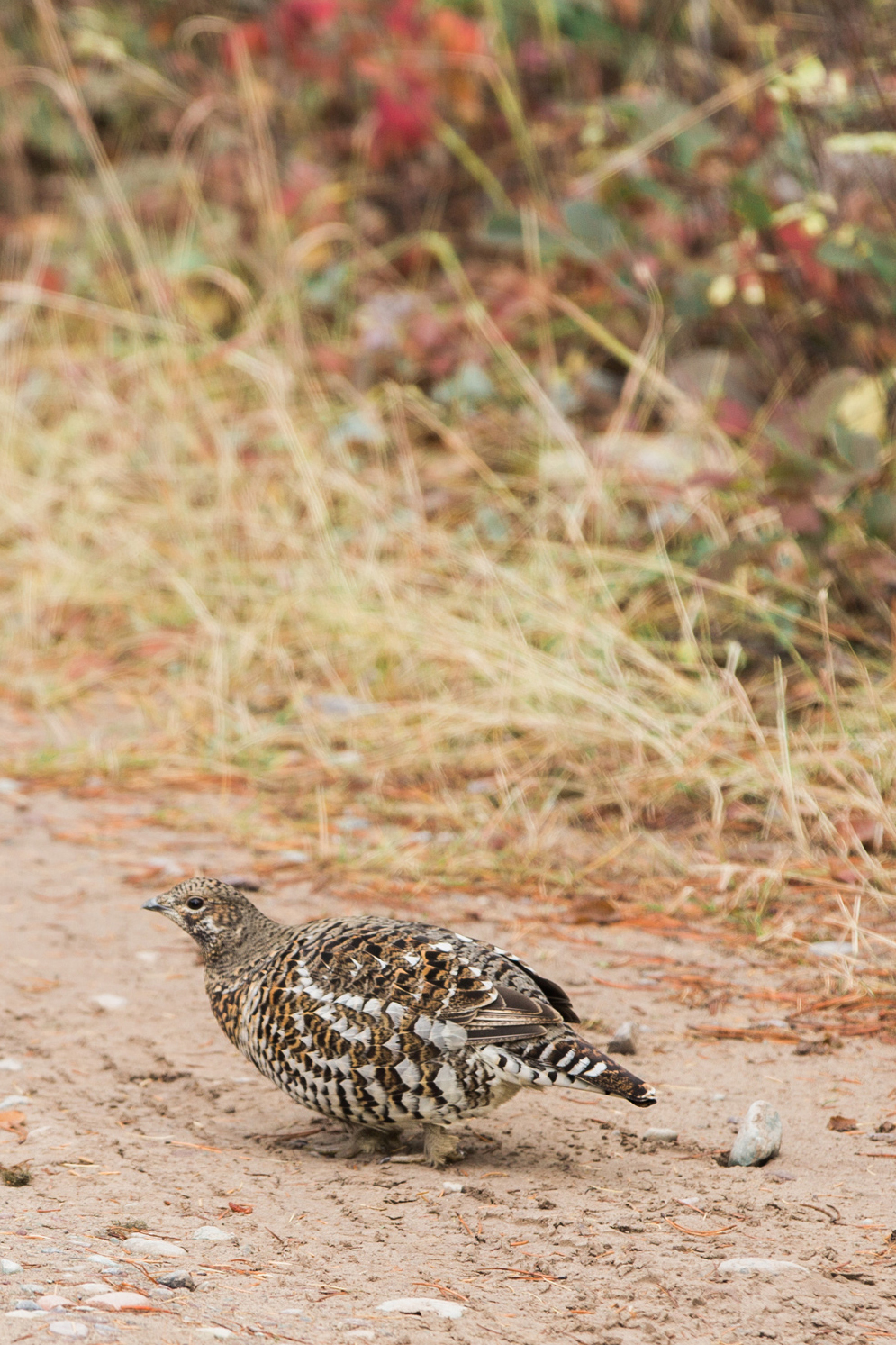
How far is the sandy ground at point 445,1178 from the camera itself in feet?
8.34

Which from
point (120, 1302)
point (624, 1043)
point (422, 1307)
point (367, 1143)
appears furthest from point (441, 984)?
point (120, 1302)

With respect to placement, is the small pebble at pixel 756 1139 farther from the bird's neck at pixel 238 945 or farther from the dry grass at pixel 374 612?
the dry grass at pixel 374 612

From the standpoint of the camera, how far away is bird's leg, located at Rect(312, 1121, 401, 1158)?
344 centimetres

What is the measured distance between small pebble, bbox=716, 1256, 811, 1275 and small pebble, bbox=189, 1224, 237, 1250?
2.92 ft

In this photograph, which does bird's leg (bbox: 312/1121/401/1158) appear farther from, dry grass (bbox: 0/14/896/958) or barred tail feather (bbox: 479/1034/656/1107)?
dry grass (bbox: 0/14/896/958)

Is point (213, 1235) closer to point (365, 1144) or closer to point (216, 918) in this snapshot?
point (365, 1144)

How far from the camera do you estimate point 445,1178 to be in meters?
3.23

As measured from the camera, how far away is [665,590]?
605 centimetres

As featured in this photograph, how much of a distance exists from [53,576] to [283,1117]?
4048 mm

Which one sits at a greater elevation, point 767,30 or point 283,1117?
point 767,30

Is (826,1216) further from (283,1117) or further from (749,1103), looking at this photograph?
(283,1117)

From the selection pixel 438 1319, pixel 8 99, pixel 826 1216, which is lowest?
pixel 826 1216

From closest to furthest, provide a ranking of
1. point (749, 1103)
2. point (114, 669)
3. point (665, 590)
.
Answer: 1. point (749, 1103)
2. point (665, 590)
3. point (114, 669)

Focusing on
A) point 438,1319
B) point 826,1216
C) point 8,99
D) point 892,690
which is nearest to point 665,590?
point 892,690
